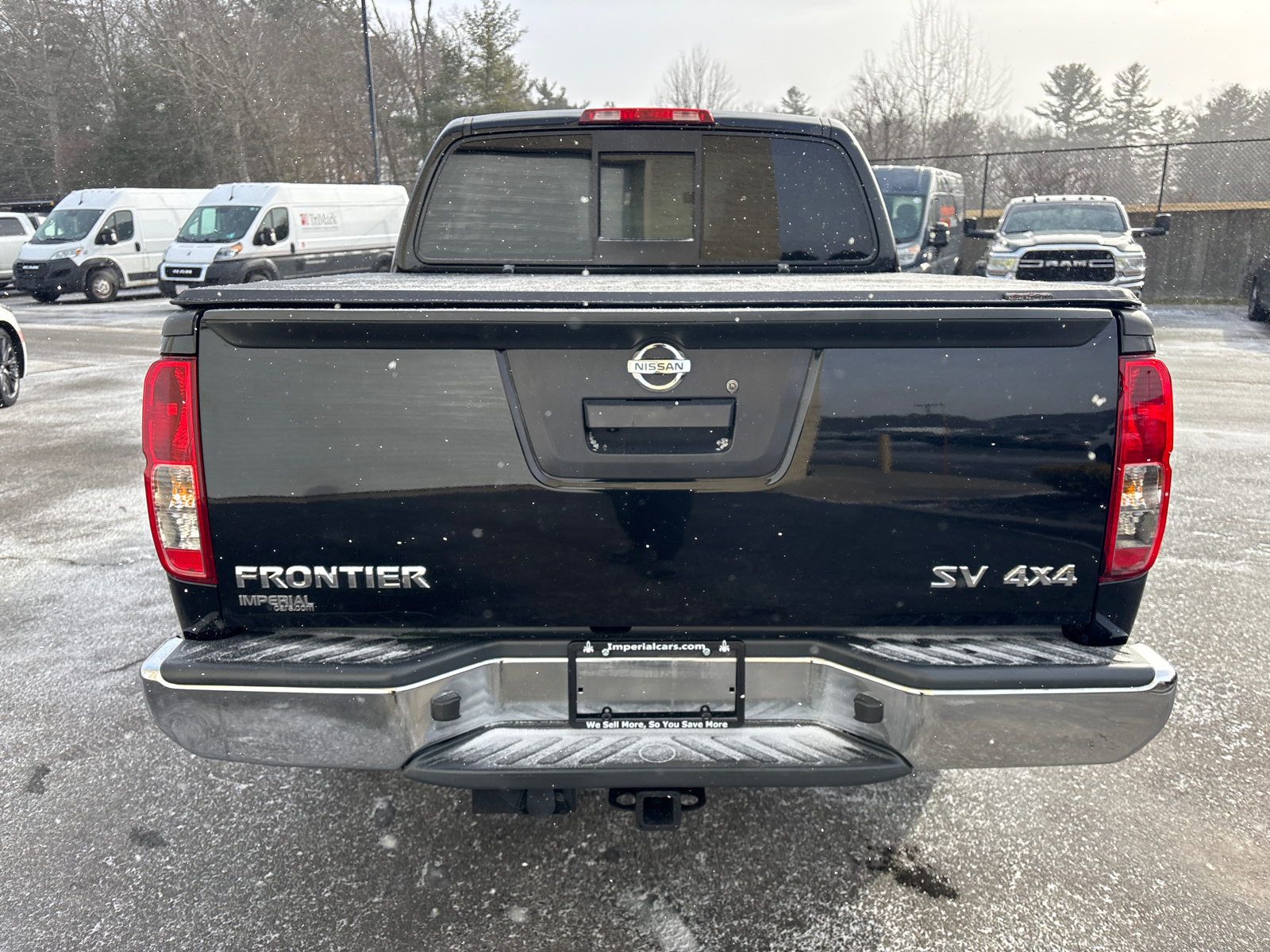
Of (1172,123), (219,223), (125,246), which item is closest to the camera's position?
(219,223)

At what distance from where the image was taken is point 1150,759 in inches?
135

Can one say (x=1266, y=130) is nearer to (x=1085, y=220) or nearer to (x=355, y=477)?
(x=1085, y=220)

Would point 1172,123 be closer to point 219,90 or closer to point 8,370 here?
point 219,90

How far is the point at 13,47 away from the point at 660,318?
53.8 metres

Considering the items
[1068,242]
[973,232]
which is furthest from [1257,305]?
[973,232]

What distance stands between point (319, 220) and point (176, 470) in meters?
21.3

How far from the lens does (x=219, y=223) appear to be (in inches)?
824

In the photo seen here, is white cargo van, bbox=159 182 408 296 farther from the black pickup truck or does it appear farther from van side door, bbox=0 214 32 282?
the black pickup truck

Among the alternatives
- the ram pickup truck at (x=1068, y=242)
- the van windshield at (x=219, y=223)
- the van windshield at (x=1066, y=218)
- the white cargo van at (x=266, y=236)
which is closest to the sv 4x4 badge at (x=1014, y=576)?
the ram pickup truck at (x=1068, y=242)

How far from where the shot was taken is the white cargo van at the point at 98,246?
22.9m

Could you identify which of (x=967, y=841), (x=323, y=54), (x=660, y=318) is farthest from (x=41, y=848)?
(x=323, y=54)

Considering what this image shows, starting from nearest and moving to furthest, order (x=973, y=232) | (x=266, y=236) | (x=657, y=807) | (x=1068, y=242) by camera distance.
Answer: (x=657, y=807), (x=1068, y=242), (x=973, y=232), (x=266, y=236)

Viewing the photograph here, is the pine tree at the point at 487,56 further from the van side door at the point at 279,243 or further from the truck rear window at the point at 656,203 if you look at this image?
the truck rear window at the point at 656,203

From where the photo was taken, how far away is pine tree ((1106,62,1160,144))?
209ft
